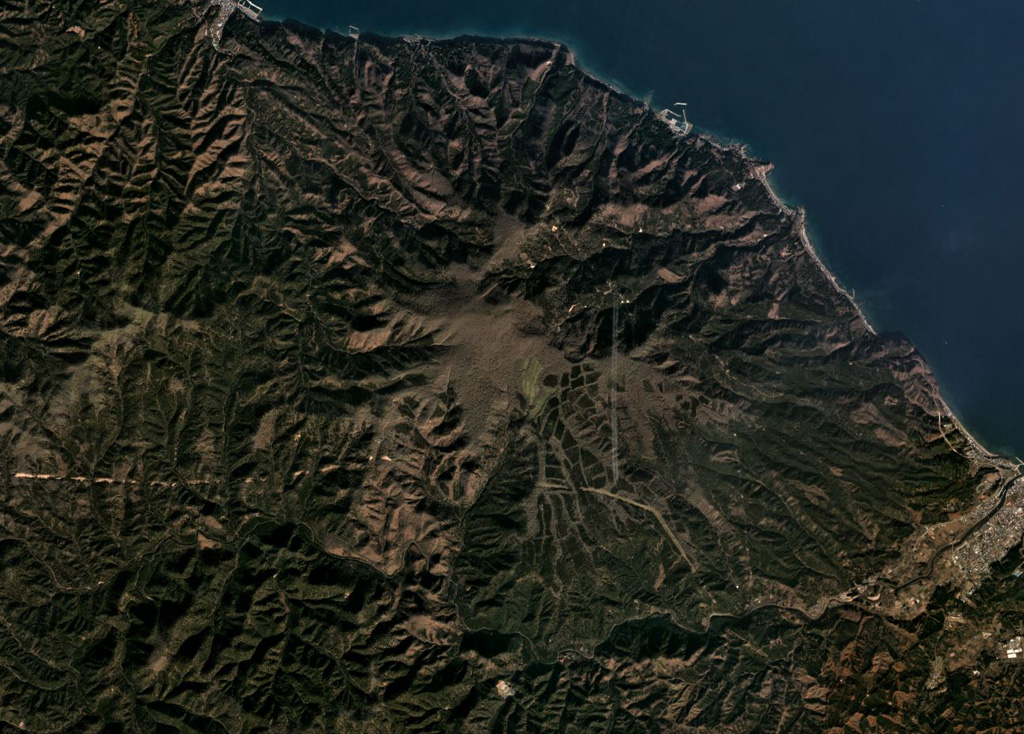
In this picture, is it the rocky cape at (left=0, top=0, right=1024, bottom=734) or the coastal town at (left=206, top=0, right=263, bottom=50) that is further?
the coastal town at (left=206, top=0, right=263, bottom=50)

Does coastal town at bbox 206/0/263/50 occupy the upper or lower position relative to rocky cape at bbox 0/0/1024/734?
upper

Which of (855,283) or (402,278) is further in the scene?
(855,283)

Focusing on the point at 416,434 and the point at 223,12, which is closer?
the point at 416,434

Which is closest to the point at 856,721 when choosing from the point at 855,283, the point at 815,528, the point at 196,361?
the point at 815,528

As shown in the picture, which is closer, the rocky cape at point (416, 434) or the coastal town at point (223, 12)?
the rocky cape at point (416, 434)

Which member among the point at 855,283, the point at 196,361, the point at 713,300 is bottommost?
the point at 196,361

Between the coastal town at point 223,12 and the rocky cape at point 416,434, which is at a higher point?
the coastal town at point 223,12

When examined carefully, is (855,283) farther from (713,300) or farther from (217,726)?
(217,726)

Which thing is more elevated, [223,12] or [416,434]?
[223,12]

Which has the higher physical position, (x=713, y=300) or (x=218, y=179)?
(x=713, y=300)
